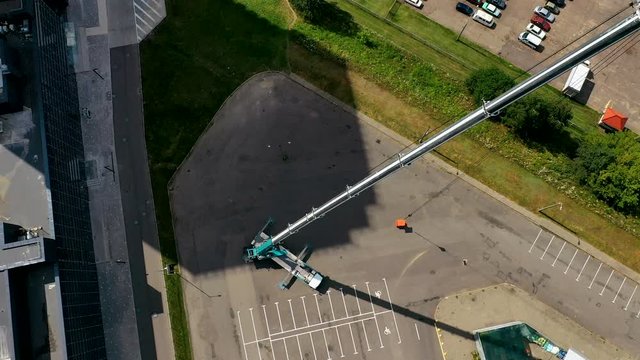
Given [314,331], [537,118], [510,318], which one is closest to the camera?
[314,331]

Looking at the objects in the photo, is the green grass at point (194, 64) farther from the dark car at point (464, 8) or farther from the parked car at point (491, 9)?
the parked car at point (491, 9)

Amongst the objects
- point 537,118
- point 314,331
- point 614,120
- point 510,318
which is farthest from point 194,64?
point 614,120

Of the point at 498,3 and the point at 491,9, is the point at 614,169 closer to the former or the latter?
the point at 491,9

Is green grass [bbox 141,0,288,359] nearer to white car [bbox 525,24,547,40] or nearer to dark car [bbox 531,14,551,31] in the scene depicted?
white car [bbox 525,24,547,40]

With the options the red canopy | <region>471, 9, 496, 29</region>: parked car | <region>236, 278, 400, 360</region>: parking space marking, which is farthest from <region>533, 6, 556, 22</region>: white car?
<region>236, 278, 400, 360</region>: parking space marking

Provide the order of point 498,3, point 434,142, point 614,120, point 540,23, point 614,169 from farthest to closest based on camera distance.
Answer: point 498,3 < point 540,23 < point 614,120 < point 614,169 < point 434,142

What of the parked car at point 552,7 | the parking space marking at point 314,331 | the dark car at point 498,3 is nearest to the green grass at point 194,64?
the parking space marking at point 314,331

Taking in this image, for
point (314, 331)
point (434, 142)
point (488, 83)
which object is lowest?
point (314, 331)

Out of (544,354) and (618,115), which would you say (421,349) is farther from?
(618,115)
